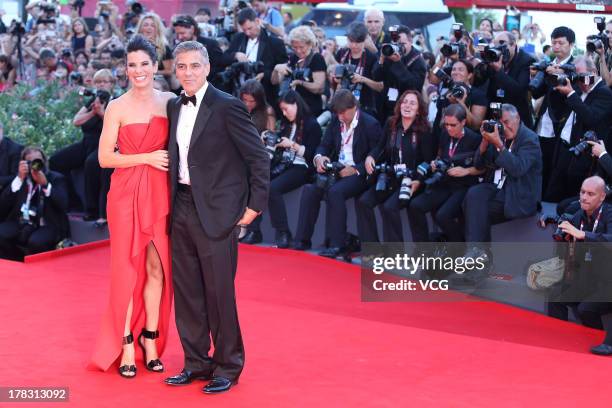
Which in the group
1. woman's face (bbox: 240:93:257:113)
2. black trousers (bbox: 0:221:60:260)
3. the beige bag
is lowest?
black trousers (bbox: 0:221:60:260)

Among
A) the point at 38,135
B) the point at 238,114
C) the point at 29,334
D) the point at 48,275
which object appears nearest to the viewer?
the point at 238,114

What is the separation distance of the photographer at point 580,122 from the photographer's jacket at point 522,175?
269 mm

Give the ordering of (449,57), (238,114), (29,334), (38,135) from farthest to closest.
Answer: (38,135) < (449,57) < (29,334) < (238,114)

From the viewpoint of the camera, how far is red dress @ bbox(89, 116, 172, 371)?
4.45 metres

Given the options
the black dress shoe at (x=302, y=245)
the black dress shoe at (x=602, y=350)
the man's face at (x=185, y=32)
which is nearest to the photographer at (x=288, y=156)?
the black dress shoe at (x=302, y=245)

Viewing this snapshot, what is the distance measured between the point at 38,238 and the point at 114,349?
422cm

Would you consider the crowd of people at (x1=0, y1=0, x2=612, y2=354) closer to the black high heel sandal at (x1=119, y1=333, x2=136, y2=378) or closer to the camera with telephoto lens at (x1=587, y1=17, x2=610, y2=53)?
the camera with telephoto lens at (x1=587, y1=17, x2=610, y2=53)

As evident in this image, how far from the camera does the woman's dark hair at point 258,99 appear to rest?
8086mm

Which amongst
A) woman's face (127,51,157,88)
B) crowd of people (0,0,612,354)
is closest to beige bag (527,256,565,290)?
crowd of people (0,0,612,354)

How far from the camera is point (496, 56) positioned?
7422 millimetres

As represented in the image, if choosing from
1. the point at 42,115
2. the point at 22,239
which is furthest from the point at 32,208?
the point at 42,115

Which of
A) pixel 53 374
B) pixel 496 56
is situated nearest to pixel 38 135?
pixel 496 56

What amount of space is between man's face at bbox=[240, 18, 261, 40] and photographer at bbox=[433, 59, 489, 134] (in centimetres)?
183

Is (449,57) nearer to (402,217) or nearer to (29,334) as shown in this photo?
(402,217)
